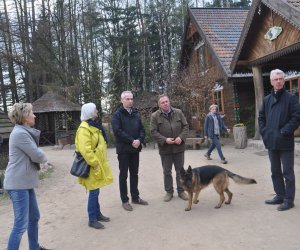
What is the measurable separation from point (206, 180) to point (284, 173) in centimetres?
124

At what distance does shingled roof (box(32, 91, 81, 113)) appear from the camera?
23.4m

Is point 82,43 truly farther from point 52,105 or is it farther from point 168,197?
point 168,197

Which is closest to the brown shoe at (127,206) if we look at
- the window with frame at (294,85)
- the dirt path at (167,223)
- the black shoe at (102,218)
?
the dirt path at (167,223)

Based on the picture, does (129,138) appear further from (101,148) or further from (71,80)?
(71,80)

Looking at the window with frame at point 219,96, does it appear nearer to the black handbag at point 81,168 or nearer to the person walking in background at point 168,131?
the person walking in background at point 168,131

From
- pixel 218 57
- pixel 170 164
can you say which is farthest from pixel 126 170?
pixel 218 57

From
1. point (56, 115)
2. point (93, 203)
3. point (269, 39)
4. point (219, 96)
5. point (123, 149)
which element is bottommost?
point (93, 203)

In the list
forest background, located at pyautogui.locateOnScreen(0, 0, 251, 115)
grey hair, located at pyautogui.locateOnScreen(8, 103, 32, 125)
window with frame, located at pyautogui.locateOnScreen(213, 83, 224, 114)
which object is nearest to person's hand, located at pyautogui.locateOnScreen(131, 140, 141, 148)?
grey hair, located at pyautogui.locateOnScreen(8, 103, 32, 125)

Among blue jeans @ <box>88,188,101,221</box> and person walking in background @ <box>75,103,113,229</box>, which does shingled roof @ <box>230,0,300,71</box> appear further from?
blue jeans @ <box>88,188,101,221</box>

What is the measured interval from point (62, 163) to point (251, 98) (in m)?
10.3

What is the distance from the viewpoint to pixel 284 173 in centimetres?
579

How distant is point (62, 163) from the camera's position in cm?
1349

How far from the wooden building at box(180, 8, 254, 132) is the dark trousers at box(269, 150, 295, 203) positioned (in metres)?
10.4

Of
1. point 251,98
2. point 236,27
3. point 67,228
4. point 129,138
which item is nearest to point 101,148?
point 129,138
